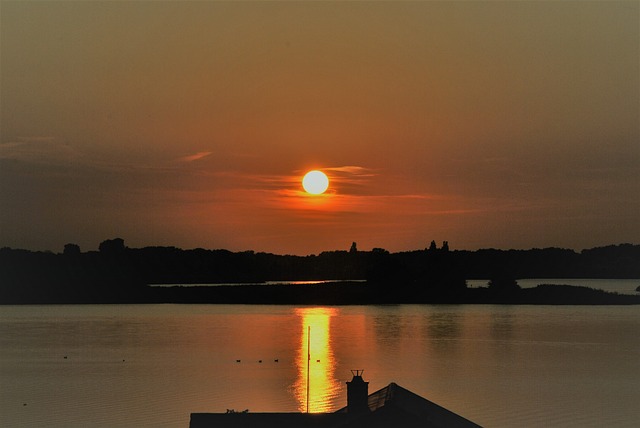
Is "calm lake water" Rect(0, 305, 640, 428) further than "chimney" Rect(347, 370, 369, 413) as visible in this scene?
Yes

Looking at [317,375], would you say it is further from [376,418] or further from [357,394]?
[376,418]

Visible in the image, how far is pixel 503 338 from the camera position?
126m

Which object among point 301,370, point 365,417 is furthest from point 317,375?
point 365,417

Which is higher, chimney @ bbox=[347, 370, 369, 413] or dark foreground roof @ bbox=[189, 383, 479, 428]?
chimney @ bbox=[347, 370, 369, 413]

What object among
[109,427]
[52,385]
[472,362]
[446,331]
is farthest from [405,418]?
[446,331]

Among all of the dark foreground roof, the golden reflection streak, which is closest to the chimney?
the dark foreground roof

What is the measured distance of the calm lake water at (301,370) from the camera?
6009 centimetres

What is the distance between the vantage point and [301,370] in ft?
271

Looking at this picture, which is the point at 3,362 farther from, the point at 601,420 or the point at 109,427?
the point at 601,420

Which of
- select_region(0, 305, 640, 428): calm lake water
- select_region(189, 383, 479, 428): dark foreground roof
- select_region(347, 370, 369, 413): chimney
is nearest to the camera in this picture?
select_region(189, 383, 479, 428): dark foreground roof

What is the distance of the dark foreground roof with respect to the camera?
27.1 meters

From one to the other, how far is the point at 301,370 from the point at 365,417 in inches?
2184

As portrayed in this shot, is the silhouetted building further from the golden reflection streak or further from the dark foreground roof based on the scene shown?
the golden reflection streak

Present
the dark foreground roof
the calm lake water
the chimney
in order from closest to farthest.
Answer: the dark foreground roof → the chimney → the calm lake water
